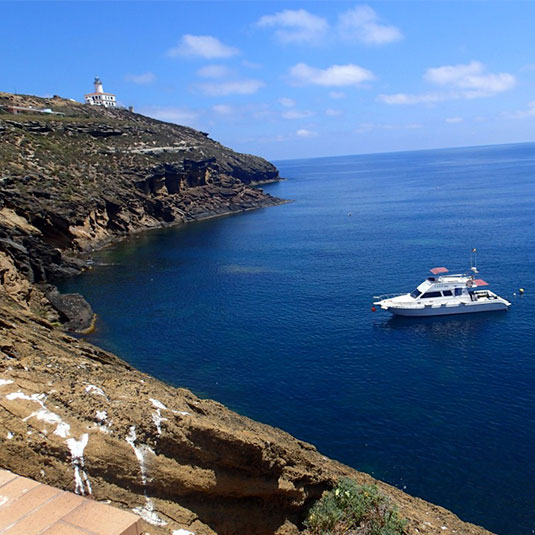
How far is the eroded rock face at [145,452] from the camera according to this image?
11.2m

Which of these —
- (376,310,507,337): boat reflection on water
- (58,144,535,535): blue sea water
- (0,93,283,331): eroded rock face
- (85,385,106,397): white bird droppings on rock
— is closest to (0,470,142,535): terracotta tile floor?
(85,385,106,397): white bird droppings on rock

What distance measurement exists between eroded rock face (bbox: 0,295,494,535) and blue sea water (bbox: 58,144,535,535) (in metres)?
15.6

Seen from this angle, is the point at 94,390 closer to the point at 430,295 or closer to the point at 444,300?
the point at 430,295

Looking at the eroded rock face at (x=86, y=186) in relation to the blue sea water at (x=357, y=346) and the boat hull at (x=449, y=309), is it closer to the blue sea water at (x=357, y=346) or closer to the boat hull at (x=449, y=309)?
the blue sea water at (x=357, y=346)

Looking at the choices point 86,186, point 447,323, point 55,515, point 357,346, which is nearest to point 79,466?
point 55,515

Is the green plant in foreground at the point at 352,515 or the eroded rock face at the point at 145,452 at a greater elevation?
the eroded rock face at the point at 145,452

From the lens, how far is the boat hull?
54219mm

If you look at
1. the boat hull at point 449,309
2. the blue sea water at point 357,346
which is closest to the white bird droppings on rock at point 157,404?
the blue sea water at point 357,346

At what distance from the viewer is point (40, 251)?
215 ft

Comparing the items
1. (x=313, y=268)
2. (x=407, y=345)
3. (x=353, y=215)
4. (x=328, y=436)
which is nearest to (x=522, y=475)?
(x=328, y=436)

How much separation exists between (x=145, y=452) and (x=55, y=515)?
15.1ft

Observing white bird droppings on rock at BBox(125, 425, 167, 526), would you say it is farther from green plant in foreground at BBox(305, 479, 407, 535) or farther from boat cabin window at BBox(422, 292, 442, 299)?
boat cabin window at BBox(422, 292, 442, 299)

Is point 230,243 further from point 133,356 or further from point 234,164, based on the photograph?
point 234,164

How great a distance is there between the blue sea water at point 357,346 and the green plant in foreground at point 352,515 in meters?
10.2
